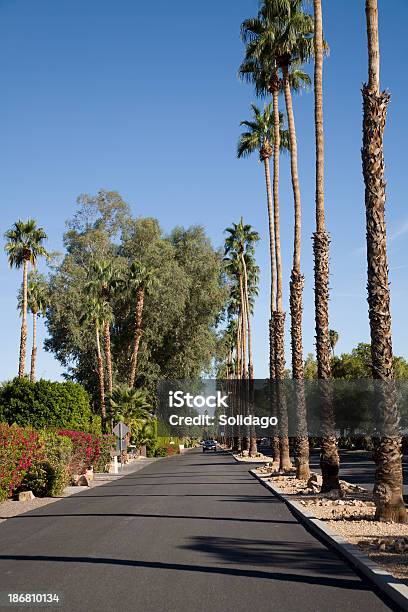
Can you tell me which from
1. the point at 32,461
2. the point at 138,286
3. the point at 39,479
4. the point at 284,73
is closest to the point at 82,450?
the point at 39,479

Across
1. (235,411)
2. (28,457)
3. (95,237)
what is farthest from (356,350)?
(28,457)

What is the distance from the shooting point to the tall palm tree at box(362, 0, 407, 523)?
1484cm

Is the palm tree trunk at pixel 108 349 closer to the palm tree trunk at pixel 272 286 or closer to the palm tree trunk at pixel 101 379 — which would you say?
the palm tree trunk at pixel 101 379

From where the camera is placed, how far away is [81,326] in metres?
60.1

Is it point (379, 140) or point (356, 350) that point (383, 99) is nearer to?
point (379, 140)

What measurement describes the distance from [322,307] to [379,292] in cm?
751

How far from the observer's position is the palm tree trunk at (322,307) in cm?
2177

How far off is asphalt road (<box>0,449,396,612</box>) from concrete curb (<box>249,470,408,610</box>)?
0.51 feet

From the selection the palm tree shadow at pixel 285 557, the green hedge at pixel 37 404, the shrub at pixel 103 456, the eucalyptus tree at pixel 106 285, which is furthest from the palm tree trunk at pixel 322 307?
the eucalyptus tree at pixel 106 285

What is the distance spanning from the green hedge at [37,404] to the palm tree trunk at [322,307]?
21.3 m

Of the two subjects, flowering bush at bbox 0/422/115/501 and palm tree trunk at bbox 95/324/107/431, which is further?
palm tree trunk at bbox 95/324/107/431

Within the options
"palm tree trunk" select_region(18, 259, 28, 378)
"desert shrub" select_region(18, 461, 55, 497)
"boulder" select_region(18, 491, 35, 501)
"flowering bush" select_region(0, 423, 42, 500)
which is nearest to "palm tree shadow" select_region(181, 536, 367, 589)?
"flowering bush" select_region(0, 423, 42, 500)

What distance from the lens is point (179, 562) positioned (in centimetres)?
1105

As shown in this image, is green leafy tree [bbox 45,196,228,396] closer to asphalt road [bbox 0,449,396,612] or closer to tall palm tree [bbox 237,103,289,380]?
tall palm tree [bbox 237,103,289,380]
